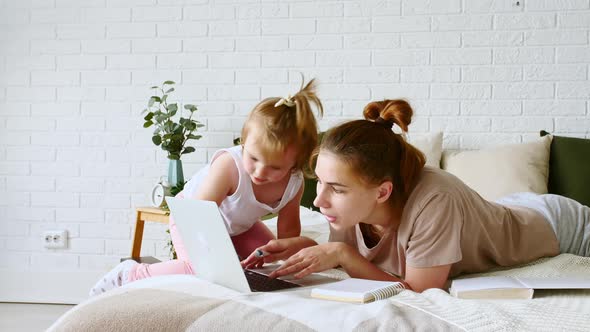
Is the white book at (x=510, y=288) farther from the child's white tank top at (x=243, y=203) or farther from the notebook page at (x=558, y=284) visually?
the child's white tank top at (x=243, y=203)

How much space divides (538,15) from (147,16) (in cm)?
209

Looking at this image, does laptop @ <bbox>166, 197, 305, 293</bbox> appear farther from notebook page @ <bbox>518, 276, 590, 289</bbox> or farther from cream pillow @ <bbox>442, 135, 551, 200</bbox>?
cream pillow @ <bbox>442, 135, 551, 200</bbox>

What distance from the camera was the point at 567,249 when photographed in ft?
7.09

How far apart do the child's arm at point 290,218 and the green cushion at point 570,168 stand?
55.8 inches

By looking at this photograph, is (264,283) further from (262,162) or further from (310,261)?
(262,162)

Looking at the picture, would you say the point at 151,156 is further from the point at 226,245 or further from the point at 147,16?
the point at 226,245

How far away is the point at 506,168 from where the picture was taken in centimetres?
309

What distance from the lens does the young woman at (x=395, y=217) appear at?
1731mm

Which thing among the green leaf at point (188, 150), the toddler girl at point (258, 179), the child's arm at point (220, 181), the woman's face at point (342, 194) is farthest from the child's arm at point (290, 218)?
the green leaf at point (188, 150)

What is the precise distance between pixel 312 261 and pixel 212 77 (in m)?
2.25

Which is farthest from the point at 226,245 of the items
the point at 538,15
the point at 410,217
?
the point at 538,15

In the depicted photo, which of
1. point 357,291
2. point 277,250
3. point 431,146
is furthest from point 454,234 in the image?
point 431,146

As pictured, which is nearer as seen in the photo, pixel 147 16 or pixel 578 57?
pixel 578 57

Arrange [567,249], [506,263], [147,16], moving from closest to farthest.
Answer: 1. [506,263]
2. [567,249]
3. [147,16]
